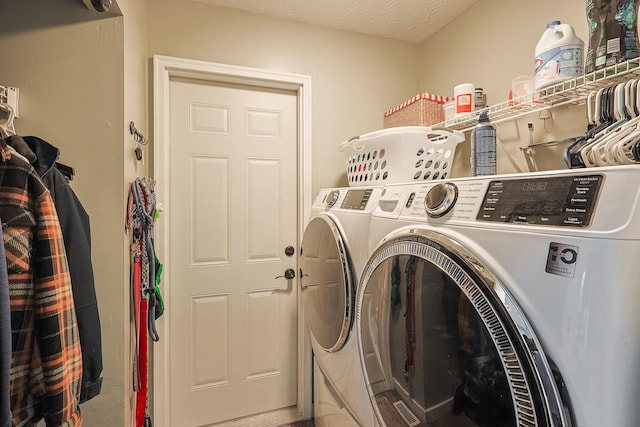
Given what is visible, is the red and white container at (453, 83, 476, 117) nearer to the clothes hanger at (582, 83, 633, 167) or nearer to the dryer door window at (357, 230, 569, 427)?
the clothes hanger at (582, 83, 633, 167)

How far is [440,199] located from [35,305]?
3.31 ft

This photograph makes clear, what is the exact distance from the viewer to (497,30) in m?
1.65

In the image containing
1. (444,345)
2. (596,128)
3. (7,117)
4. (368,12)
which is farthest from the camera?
(368,12)

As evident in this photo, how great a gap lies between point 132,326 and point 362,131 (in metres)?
1.66

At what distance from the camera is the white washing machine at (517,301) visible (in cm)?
47

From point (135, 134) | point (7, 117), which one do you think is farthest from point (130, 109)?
point (7, 117)

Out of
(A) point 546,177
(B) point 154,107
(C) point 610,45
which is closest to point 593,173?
(A) point 546,177

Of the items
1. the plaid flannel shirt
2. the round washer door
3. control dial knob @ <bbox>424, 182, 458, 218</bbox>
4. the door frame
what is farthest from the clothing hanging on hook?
control dial knob @ <bbox>424, 182, 458, 218</bbox>

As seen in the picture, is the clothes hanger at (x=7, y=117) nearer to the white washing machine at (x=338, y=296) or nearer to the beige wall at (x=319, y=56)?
the beige wall at (x=319, y=56)

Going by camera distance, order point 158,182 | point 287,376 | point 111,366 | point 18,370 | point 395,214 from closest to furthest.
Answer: point 18,370 < point 395,214 < point 111,366 < point 158,182 < point 287,376

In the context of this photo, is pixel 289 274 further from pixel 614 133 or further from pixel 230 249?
pixel 614 133

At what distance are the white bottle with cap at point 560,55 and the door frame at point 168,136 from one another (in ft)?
3.98

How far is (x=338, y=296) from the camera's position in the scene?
1259mm

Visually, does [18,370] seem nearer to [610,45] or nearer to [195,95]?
[195,95]
